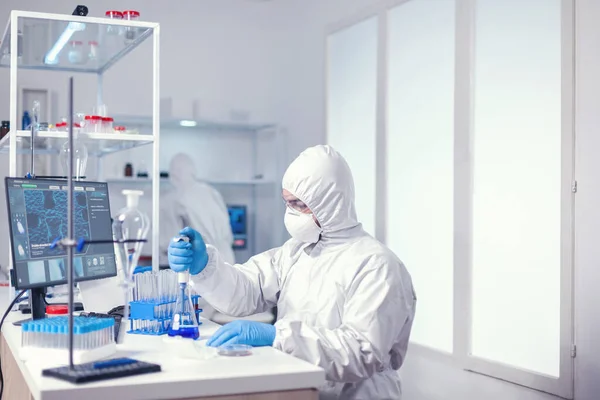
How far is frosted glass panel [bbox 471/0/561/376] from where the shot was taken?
3.31 meters

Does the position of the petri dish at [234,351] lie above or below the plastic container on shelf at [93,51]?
below

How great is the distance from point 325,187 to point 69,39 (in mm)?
1614

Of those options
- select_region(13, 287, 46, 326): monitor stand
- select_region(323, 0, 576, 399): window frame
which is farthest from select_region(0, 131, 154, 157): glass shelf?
select_region(323, 0, 576, 399): window frame

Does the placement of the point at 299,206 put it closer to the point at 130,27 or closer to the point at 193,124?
the point at 130,27

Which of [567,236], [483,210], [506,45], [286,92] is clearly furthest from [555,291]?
[286,92]

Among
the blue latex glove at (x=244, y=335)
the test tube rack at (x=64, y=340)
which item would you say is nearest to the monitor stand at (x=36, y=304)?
the test tube rack at (x=64, y=340)

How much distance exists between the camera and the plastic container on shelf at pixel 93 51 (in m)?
3.41

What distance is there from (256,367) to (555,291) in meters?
1.98

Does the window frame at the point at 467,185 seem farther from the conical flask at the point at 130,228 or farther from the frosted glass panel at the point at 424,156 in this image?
the conical flask at the point at 130,228

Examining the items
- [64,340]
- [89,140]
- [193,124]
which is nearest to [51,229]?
[64,340]

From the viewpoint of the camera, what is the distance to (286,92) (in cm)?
633

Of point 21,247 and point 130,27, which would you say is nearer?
point 21,247

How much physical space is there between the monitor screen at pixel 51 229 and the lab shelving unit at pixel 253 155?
335cm

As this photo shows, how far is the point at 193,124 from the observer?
19.3 ft
